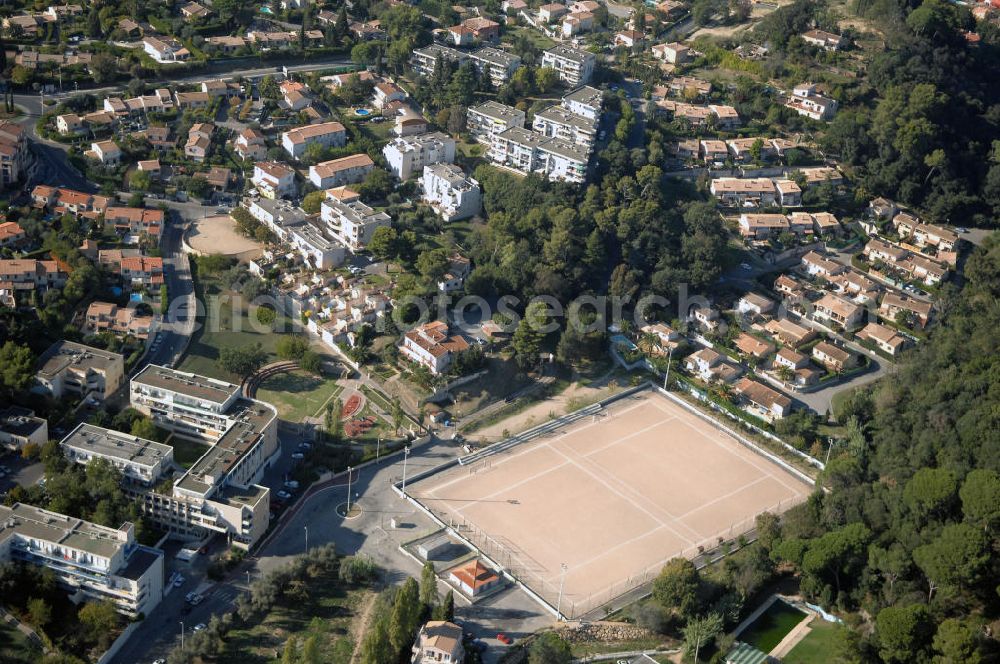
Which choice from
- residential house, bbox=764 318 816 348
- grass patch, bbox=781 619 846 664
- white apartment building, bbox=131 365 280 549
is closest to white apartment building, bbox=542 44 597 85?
residential house, bbox=764 318 816 348

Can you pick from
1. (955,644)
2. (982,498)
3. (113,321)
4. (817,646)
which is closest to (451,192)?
(113,321)

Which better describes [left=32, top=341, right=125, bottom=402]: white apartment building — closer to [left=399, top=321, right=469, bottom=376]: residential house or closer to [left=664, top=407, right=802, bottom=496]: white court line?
[left=399, top=321, right=469, bottom=376]: residential house

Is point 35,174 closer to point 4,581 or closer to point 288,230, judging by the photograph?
point 288,230

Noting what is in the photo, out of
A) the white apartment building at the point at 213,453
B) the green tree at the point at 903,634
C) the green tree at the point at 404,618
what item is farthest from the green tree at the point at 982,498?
the white apartment building at the point at 213,453

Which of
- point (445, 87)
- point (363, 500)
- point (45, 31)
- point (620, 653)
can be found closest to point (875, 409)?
point (620, 653)

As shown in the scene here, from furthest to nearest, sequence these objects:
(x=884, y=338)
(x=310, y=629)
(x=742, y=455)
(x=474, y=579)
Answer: (x=884, y=338)
(x=742, y=455)
(x=474, y=579)
(x=310, y=629)

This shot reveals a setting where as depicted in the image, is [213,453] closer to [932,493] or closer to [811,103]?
[932,493]

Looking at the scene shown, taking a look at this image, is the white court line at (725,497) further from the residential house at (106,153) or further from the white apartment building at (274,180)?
the residential house at (106,153)

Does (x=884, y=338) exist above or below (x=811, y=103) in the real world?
below
